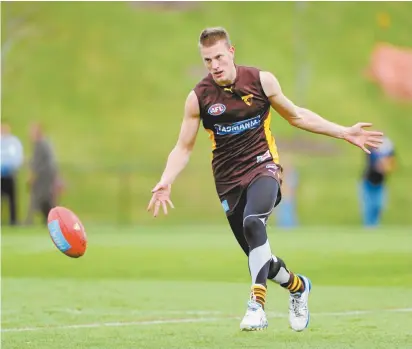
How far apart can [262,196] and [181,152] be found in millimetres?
917

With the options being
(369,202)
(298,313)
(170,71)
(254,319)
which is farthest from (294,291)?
(170,71)

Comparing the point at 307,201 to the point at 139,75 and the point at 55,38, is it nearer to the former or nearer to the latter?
the point at 139,75

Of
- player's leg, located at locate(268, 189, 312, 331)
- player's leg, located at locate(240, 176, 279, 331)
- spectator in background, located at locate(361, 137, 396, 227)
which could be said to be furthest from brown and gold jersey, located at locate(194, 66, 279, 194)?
spectator in background, located at locate(361, 137, 396, 227)

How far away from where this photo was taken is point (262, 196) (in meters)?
8.98

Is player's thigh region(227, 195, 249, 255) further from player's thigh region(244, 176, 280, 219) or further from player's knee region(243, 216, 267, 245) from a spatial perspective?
player's knee region(243, 216, 267, 245)

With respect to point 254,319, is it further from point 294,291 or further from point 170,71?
point 170,71

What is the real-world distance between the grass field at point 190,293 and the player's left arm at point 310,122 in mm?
1664

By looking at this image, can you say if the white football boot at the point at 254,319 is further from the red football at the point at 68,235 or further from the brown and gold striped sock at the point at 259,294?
the red football at the point at 68,235

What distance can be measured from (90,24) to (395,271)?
33.2 m

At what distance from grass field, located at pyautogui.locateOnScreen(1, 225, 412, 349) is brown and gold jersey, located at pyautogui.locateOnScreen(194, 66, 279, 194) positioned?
A: 1453 mm

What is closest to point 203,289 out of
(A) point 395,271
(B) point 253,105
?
(A) point 395,271

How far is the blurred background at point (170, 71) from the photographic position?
138ft

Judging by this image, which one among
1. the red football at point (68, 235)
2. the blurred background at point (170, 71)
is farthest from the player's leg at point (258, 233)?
the blurred background at point (170, 71)

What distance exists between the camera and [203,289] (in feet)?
44.8
